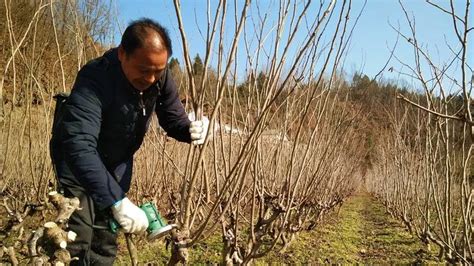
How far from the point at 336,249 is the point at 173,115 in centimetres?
524

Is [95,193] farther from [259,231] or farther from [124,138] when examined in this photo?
[259,231]

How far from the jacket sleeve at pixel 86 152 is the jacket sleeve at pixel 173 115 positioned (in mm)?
508

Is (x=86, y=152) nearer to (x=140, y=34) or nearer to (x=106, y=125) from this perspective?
(x=106, y=125)

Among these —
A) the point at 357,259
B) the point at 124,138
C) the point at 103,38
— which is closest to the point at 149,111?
the point at 124,138

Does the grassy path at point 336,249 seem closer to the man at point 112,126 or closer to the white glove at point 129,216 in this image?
the man at point 112,126

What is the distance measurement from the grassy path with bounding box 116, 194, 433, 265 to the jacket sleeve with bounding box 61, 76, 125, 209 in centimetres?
239

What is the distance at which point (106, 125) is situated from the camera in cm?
209

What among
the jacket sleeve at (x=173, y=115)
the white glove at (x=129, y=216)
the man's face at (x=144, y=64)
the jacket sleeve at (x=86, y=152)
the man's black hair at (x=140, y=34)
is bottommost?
the white glove at (x=129, y=216)

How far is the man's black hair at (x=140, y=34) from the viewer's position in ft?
5.79

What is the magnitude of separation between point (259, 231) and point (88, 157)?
1559mm

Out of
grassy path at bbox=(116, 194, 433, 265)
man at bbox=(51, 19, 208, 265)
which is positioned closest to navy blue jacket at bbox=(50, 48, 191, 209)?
man at bbox=(51, 19, 208, 265)

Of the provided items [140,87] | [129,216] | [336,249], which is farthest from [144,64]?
[336,249]

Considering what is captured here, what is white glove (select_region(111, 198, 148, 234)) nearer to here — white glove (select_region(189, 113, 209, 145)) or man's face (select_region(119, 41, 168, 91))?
white glove (select_region(189, 113, 209, 145))

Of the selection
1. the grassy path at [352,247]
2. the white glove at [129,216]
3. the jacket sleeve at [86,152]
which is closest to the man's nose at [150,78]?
the jacket sleeve at [86,152]
